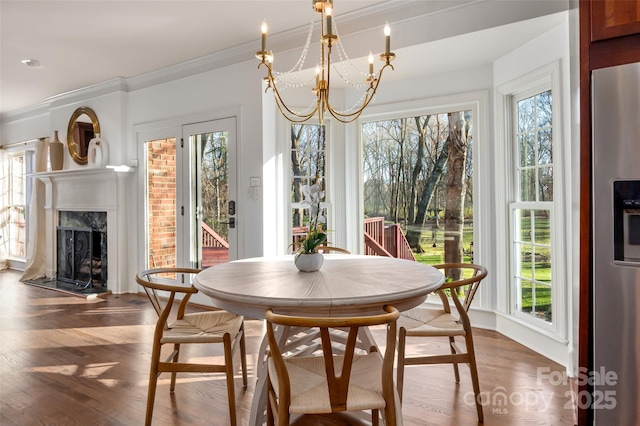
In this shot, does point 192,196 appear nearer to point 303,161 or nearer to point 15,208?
point 303,161

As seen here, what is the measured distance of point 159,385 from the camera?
2.48 m

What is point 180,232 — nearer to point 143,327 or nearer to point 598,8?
point 143,327

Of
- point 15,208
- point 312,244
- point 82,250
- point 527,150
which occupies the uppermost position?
point 527,150

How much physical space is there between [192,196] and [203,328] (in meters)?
2.65

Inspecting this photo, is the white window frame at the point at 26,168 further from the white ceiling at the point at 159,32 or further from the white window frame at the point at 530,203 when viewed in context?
the white window frame at the point at 530,203

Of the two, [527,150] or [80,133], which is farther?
[80,133]

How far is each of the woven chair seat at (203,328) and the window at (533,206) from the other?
7.39 feet

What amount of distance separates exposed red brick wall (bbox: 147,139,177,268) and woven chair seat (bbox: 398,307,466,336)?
3.25 meters

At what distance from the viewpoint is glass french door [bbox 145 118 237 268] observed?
4.25 m

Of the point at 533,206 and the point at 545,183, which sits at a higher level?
the point at 545,183

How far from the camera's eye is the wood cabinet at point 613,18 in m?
1.64

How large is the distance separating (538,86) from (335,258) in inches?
78.0

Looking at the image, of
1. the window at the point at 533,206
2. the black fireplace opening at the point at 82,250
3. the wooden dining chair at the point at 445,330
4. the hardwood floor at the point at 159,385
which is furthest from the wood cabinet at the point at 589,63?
the black fireplace opening at the point at 82,250

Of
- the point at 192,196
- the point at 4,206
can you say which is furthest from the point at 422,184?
the point at 4,206
